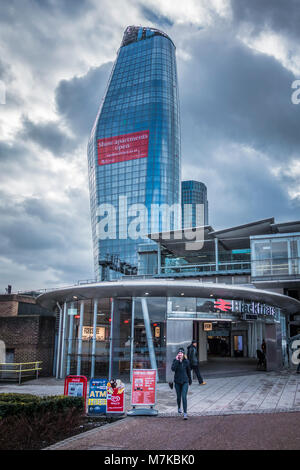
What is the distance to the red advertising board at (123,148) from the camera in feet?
387

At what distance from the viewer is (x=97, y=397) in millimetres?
10539

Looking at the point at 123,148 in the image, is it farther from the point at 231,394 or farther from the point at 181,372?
the point at 181,372

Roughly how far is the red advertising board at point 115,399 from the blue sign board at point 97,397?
0.11 metres

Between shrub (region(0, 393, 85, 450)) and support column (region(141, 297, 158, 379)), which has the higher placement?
support column (region(141, 297, 158, 379))

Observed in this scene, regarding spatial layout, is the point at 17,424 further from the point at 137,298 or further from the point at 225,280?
the point at 225,280

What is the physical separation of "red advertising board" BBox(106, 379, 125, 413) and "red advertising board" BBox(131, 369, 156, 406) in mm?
534

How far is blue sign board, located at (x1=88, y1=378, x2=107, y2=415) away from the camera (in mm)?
10422

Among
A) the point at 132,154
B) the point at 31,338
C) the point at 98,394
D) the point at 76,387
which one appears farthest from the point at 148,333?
the point at 132,154

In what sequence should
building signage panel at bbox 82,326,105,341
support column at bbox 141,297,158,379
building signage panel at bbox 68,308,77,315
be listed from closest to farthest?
1. support column at bbox 141,297,158,379
2. building signage panel at bbox 82,326,105,341
3. building signage panel at bbox 68,308,77,315

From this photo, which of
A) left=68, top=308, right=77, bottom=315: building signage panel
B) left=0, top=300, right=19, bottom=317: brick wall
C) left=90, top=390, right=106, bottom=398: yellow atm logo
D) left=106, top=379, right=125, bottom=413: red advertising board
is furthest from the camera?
left=0, top=300, right=19, bottom=317: brick wall

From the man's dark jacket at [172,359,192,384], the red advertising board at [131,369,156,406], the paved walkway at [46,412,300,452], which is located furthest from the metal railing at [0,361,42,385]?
the paved walkway at [46,412,300,452]

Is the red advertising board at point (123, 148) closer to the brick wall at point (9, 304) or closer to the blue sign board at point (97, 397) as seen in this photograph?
the brick wall at point (9, 304)

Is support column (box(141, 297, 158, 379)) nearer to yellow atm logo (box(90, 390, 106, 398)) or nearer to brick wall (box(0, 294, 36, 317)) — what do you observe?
yellow atm logo (box(90, 390, 106, 398))
